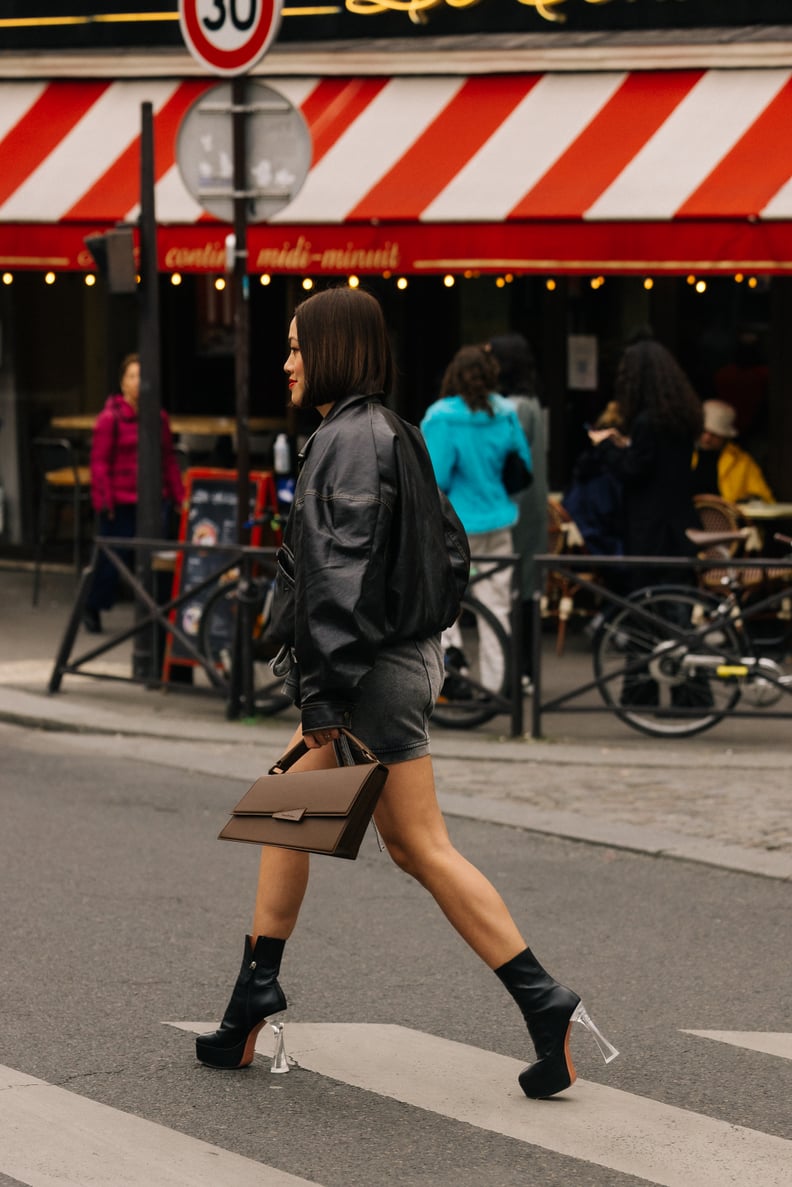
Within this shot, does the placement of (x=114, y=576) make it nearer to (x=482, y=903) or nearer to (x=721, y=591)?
(x=721, y=591)

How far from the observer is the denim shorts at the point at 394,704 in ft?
15.4

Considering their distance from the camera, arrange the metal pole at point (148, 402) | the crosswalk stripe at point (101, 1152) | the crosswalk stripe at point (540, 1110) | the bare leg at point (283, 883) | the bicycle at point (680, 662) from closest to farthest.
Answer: the crosswalk stripe at point (101, 1152), the crosswalk stripe at point (540, 1110), the bare leg at point (283, 883), the bicycle at point (680, 662), the metal pole at point (148, 402)

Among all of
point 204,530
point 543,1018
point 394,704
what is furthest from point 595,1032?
point 204,530

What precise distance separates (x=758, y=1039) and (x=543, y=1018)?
87 cm

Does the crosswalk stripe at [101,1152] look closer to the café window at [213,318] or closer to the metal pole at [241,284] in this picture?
the metal pole at [241,284]

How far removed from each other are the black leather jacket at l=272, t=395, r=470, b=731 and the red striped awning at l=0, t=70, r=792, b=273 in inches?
290

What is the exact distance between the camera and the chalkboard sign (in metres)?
10.9

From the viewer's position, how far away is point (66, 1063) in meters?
5.00

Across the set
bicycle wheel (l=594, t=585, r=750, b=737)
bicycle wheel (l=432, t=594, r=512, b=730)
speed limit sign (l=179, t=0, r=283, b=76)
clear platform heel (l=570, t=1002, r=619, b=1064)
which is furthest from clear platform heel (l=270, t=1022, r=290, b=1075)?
speed limit sign (l=179, t=0, r=283, b=76)

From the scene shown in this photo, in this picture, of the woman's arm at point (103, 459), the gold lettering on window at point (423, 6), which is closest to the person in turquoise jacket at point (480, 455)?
the woman's arm at point (103, 459)

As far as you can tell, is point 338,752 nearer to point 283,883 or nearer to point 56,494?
point 283,883

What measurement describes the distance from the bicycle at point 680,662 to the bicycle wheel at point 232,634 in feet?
5.60

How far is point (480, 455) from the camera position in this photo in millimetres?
10297

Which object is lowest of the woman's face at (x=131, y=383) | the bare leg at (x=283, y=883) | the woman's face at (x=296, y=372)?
the bare leg at (x=283, y=883)
